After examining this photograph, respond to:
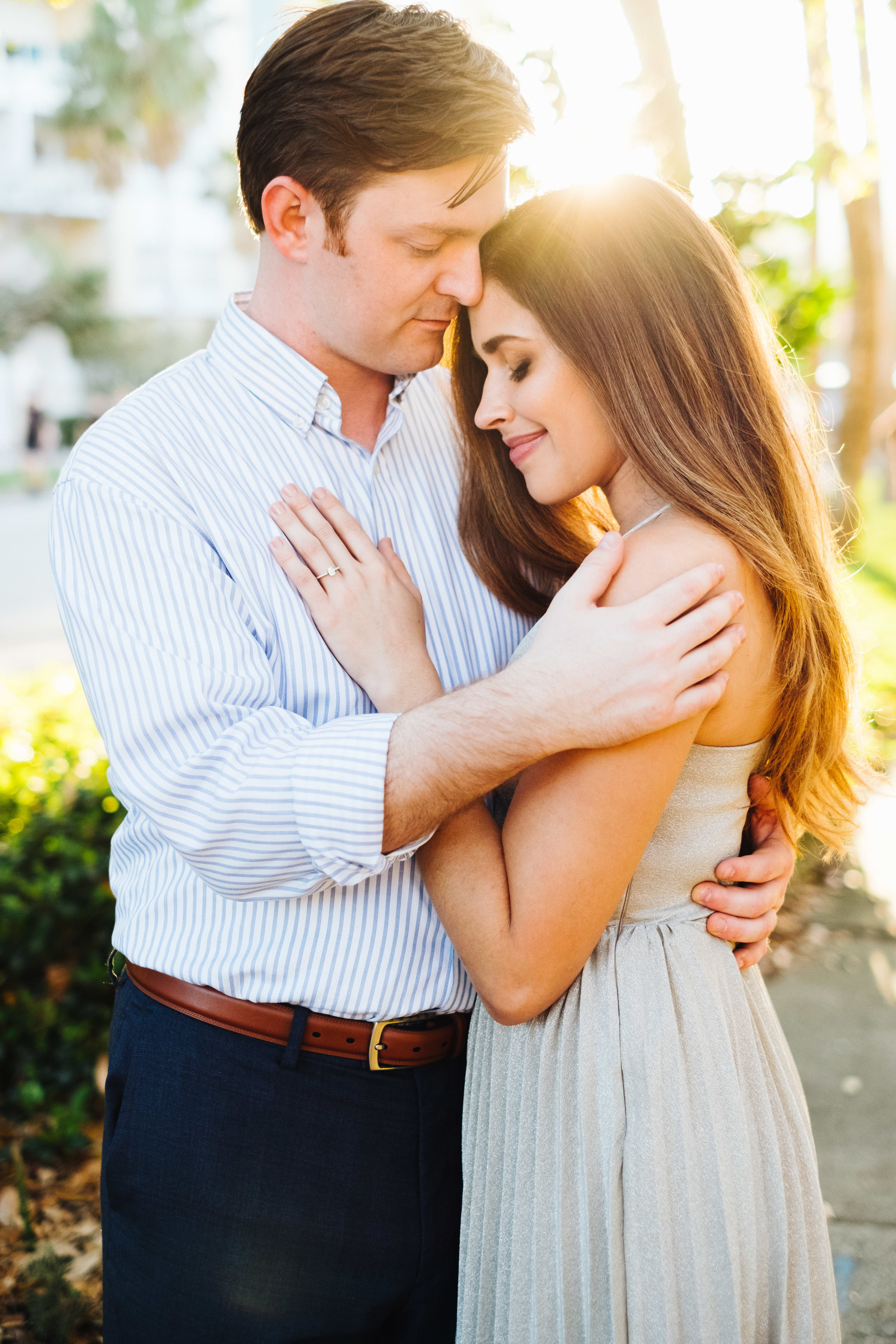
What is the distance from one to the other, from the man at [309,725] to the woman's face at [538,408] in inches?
3.3

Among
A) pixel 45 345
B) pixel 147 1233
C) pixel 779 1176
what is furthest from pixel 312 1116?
pixel 45 345

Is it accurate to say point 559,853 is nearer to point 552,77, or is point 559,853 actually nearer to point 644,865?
point 644,865

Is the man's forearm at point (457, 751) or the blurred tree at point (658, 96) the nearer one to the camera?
the man's forearm at point (457, 751)

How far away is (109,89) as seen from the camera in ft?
111

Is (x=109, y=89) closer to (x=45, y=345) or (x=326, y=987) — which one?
(x=45, y=345)

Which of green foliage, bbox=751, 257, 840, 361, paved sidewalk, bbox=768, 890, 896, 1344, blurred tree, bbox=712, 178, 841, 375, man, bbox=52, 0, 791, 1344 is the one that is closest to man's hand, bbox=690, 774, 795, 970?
man, bbox=52, 0, 791, 1344

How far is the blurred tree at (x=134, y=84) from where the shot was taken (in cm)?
3183

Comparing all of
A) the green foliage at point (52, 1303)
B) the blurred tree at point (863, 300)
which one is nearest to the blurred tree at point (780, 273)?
the blurred tree at point (863, 300)

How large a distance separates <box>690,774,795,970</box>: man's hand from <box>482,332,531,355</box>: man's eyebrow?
3.05ft

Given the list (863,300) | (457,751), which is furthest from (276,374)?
(863,300)

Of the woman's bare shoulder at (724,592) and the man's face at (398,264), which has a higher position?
the man's face at (398,264)

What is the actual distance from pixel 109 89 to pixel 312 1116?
38617 millimetres

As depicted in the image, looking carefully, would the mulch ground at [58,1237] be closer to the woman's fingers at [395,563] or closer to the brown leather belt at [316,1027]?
the brown leather belt at [316,1027]

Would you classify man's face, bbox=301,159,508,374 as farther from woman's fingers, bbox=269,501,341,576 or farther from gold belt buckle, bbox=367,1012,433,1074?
gold belt buckle, bbox=367,1012,433,1074
